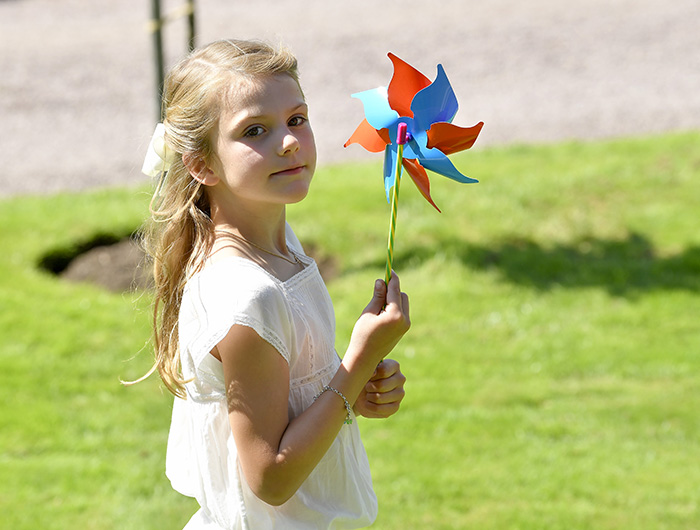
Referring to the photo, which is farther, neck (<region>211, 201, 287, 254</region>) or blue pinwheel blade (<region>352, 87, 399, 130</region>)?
blue pinwheel blade (<region>352, 87, 399, 130</region>)

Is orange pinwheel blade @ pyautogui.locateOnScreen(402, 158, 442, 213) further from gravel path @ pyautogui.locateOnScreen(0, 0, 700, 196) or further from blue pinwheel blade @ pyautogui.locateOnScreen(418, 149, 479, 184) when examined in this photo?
gravel path @ pyautogui.locateOnScreen(0, 0, 700, 196)

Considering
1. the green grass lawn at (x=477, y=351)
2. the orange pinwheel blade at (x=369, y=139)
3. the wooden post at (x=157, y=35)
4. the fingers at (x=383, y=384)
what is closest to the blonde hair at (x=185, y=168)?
the orange pinwheel blade at (x=369, y=139)

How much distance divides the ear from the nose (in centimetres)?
17

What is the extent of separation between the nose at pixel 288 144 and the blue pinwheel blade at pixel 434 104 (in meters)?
0.31

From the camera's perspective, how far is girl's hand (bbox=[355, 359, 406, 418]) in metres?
1.92

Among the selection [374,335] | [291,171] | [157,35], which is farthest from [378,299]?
[157,35]

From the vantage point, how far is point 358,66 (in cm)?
922

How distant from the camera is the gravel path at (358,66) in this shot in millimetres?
7895

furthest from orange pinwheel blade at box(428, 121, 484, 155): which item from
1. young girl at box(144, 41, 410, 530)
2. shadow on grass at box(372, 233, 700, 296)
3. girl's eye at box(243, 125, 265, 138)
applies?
shadow on grass at box(372, 233, 700, 296)

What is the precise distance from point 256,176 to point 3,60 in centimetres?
897

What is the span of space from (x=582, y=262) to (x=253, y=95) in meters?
4.12

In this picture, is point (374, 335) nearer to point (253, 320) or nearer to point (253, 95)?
point (253, 320)

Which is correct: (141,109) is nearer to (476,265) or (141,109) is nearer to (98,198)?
(98,198)

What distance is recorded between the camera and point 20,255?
5660 mm
